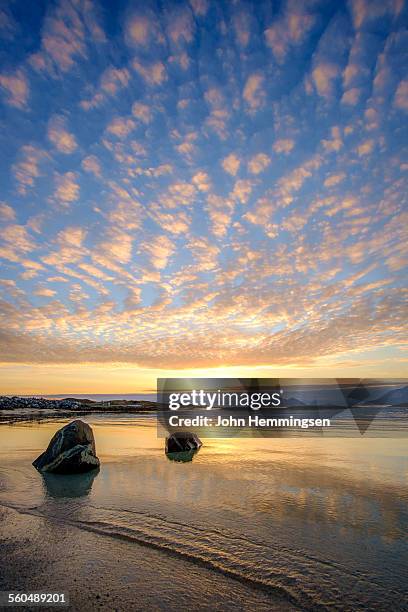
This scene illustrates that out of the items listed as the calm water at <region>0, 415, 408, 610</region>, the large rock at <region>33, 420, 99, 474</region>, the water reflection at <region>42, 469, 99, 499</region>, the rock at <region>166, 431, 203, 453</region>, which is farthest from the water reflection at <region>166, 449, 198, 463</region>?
the water reflection at <region>42, 469, 99, 499</region>

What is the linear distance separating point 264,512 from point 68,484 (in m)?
6.09

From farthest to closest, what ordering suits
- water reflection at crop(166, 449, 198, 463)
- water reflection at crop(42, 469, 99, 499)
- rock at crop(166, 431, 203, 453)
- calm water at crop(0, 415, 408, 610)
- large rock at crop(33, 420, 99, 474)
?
1. rock at crop(166, 431, 203, 453)
2. water reflection at crop(166, 449, 198, 463)
3. large rock at crop(33, 420, 99, 474)
4. water reflection at crop(42, 469, 99, 499)
5. calm water at crop(0, 415, 408, 610)

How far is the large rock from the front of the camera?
11.5 metres

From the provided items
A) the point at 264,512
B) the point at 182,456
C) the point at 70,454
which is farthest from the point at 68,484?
the point at 264,512

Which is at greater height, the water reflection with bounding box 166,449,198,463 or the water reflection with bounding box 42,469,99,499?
the water reflection with bounding box 42,469,99,499

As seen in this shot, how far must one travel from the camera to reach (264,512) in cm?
737

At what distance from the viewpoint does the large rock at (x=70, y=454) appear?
1155 centimetres

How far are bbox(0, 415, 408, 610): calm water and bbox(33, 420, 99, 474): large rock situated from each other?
23.5 inches

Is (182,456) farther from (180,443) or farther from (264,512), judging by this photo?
(264,512)

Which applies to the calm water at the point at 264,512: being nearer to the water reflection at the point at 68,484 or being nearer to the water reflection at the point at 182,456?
the water reflection at the point at 68,484

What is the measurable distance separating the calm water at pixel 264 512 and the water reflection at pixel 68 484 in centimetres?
3

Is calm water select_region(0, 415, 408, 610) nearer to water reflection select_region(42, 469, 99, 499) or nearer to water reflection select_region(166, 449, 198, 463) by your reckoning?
water reflection select_region(42, 469, 99, 499)

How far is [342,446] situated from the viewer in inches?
675

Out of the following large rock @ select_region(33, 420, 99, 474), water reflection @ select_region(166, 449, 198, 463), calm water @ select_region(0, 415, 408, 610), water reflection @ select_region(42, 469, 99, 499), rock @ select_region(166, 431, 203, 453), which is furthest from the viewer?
rock @ select_region(166, 431, 203, 453)
